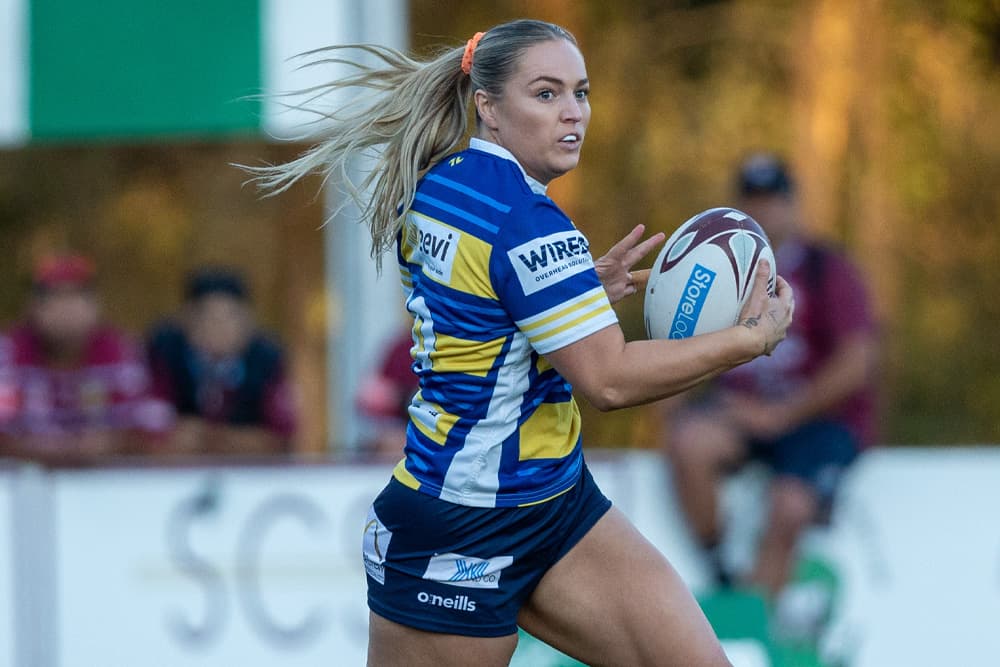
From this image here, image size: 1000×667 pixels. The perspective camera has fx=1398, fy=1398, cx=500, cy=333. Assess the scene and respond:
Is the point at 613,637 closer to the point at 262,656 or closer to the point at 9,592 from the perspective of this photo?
the point at 262,656

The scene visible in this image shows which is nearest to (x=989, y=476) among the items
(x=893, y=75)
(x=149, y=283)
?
(x=893, y=75)

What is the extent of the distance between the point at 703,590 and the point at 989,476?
4.60 ft

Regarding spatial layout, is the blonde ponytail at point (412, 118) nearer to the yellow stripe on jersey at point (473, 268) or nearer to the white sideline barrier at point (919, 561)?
the yellow stripe on jersey at point (473, 268)

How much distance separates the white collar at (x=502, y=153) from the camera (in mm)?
3350

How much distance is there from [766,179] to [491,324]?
10.9ft

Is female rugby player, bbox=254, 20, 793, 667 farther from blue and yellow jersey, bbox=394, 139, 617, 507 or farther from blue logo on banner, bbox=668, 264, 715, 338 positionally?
blue logo on banner, bbox=668, 264, 715, 338

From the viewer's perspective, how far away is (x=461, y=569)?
3.39 m

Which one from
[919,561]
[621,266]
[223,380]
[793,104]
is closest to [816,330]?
[919,561]

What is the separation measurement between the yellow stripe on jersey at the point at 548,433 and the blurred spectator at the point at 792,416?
9.15 ft

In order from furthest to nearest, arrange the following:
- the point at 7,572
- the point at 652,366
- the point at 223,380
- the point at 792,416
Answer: the point at 223,380
the point at 7,572
the point at 792,416
the point at 652,366

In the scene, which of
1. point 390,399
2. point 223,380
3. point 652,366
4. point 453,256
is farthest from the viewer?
point 223,380

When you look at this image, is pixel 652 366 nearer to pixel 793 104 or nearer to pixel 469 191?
pixel 469 191

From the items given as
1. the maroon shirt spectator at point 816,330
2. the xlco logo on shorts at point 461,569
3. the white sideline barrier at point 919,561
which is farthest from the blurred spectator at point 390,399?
the xlco logo on shorts at point 461,569

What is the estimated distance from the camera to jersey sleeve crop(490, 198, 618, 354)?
125 inches
